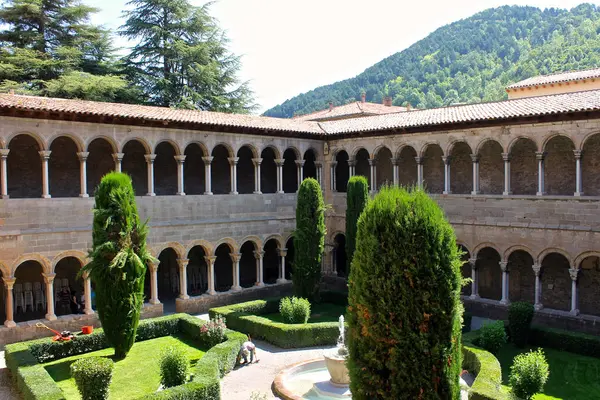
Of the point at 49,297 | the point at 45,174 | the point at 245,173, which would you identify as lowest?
the point at 49,297

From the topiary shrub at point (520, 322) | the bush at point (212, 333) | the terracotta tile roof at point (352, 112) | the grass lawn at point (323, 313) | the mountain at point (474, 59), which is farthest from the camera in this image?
the mountain at point (474, 59)

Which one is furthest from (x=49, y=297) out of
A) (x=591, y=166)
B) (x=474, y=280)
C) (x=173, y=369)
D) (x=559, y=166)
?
(x=591, y=166)

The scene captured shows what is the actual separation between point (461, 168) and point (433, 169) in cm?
119

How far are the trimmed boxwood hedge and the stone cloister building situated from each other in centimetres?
223

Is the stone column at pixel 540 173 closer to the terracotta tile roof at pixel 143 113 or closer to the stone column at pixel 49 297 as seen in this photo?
the terracotta tile roof at pixel 143 113

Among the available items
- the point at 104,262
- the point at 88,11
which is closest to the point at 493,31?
the point at 88,11

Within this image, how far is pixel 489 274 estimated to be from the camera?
21.3 m

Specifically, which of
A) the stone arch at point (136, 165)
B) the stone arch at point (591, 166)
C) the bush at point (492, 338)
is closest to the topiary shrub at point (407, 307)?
the bush at point (492, 338)

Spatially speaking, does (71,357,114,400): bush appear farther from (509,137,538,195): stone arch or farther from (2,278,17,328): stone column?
(509,137,538,195): stone arch

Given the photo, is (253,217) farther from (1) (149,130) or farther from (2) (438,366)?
(2) (438,366)

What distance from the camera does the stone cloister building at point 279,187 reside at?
1684cm

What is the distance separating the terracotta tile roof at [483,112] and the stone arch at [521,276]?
5102 mm

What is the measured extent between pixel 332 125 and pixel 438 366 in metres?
19.0

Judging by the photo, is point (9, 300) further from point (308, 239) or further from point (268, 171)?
point (268, 171)
